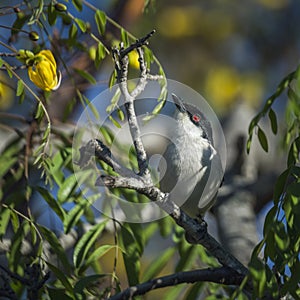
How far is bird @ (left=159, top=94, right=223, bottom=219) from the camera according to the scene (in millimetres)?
4047

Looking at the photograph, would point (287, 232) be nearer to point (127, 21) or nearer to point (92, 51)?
point (92, 51)

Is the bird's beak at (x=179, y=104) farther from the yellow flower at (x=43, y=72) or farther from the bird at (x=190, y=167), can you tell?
the yellow flower at (x=43, y=72)

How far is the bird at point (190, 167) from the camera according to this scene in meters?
4.05

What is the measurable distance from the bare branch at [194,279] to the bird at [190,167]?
75 cm

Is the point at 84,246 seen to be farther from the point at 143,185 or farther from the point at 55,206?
the point at 143,185

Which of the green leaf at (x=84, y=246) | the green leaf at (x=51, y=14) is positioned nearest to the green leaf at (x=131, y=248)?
the green leaf at (x=84, y=246)

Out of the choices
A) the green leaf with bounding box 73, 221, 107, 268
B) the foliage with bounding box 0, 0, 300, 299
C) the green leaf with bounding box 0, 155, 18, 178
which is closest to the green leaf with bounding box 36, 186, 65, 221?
the foliage with bounding box 0, 0, 300, 299

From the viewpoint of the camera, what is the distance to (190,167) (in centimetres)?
404

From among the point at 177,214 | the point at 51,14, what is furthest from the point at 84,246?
the point at 51,14

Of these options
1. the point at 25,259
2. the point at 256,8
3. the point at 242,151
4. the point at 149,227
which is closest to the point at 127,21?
the point at 242,151

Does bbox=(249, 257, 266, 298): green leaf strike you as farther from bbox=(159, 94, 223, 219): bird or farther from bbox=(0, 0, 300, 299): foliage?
bbox=(159, 94, 223, 219): bird

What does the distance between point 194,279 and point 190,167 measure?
34.2 inches

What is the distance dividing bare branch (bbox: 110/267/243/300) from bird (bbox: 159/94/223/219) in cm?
75

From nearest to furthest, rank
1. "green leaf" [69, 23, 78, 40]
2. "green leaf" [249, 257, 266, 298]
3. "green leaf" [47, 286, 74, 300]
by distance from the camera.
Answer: "green leaf" [249, 257, 266, 298] < "green leaf" [47, 286, 74, 300] < "green leaf" [69, 23, 78, 40]
